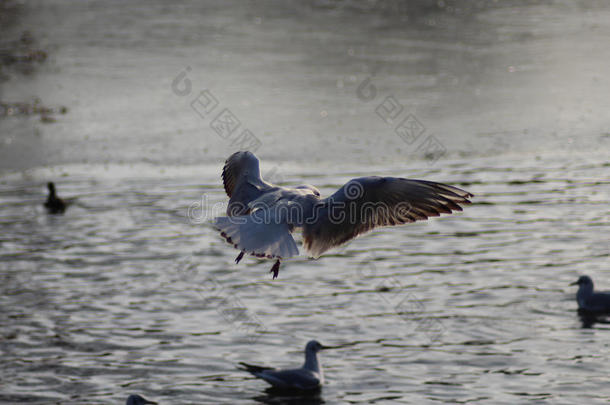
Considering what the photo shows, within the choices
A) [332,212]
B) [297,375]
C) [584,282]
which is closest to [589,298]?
[584,282]

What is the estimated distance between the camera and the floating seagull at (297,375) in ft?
34.8

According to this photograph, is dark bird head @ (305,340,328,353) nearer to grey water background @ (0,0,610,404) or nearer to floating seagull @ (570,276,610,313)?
grey water background @ (0,0,610,404)

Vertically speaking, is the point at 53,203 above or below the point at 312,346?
above

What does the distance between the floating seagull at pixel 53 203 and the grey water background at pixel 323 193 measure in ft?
0.74

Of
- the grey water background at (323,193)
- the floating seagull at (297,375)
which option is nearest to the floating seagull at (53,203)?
the grey water background at (323,193)

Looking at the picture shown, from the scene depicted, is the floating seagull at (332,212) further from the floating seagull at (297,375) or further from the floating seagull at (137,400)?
the floating seagull at (297,375)

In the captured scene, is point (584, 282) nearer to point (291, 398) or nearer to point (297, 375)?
point (297, 375)

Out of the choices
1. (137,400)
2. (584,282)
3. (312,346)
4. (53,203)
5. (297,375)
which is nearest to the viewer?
(137,400)

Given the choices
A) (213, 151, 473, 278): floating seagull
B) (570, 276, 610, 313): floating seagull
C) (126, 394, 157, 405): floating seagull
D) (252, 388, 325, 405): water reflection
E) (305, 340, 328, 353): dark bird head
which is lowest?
(252, 388, 325, 405): water reflection

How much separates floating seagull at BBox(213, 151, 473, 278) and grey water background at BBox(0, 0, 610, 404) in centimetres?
379

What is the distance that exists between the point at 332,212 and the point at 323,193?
28.1 feet

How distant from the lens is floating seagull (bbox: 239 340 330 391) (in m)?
10.6

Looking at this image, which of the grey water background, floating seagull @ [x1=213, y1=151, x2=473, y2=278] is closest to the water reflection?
the grey water background

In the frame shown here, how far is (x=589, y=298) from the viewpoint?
11906 mm
